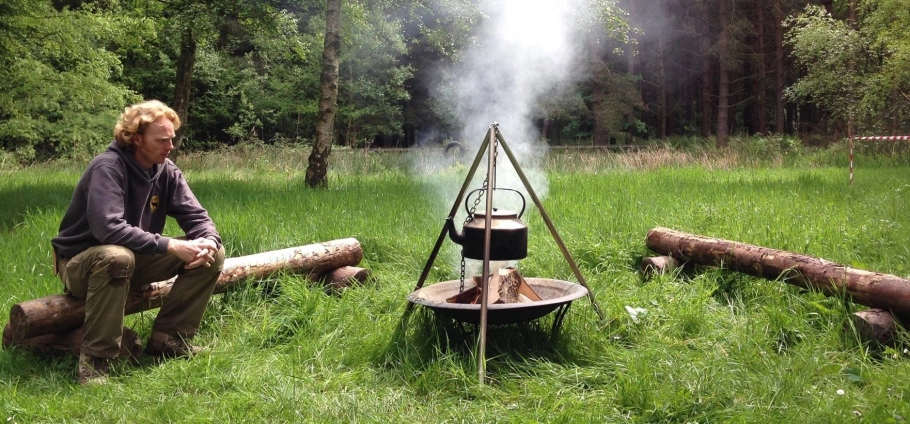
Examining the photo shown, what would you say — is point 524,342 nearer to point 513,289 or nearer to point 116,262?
point 513,289

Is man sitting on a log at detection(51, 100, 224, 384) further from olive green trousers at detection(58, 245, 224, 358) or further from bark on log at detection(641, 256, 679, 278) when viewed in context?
bark on log at detection(641, 256, 679, 278)

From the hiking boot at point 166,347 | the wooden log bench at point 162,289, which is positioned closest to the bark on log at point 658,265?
the wooden log bench at point 162,289

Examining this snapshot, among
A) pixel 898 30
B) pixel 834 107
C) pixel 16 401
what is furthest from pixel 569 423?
pixel 834 107

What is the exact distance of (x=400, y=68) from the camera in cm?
2786

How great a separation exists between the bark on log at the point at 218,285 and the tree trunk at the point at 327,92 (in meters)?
5.46

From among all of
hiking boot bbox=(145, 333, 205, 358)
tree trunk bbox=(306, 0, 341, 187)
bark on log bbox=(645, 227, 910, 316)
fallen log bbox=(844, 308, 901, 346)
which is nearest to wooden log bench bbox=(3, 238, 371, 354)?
hiking boot bbox=(145, 333, 205, 358)

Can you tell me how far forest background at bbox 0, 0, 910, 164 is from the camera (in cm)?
1366

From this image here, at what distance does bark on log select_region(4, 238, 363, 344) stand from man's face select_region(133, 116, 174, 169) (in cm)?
83

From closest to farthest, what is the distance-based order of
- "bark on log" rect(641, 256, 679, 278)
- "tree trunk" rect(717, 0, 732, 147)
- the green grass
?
the green grass < "bark on log" rect(641, 256, 679, 278) < "tree trunk" rect(717, 0, 732, 147)

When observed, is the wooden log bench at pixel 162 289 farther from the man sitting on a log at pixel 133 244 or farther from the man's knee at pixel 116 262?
the man's knee at pixel 116 262

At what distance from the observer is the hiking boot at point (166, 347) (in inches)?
182

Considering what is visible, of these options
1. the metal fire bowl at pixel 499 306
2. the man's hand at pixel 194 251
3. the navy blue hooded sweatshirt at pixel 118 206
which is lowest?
the metal fire bowl at pixel 499 306

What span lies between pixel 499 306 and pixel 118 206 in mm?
2180

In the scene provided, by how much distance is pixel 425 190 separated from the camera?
10898 mm
